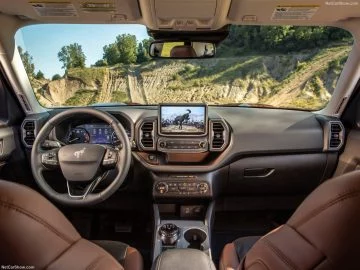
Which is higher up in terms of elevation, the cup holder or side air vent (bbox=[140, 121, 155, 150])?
side air vent (bbox=[140, 121, 155, 150])

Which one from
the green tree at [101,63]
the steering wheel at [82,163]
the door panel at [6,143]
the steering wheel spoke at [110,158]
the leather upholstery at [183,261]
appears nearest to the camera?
A: the leather upholstery at [183,261]

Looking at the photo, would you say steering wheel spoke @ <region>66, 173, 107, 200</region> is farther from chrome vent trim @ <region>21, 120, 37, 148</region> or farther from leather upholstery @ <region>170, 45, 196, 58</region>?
leather upholstery @ <region>170, 45, 196, 58</region>

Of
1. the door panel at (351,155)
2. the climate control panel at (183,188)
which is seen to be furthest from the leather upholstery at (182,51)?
the door panel at (351,155)

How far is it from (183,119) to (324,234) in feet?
7.30

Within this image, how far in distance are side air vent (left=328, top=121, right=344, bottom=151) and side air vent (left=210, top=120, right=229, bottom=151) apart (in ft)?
2.82

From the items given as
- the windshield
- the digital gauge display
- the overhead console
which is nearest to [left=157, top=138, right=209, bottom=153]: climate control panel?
the overhead console

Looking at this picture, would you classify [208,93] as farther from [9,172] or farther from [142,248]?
[9,172]

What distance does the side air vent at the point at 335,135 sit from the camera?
3.55 metres

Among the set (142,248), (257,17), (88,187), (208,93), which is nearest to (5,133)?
(88,187)

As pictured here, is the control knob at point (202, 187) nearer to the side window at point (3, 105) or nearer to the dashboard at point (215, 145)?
the dashboard at point (215, 145)

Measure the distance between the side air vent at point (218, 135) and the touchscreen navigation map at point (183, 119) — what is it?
9 centimetres

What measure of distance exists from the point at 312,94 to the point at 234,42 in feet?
2.96

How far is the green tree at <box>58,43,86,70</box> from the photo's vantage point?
4375mm

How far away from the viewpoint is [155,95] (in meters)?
4.10
